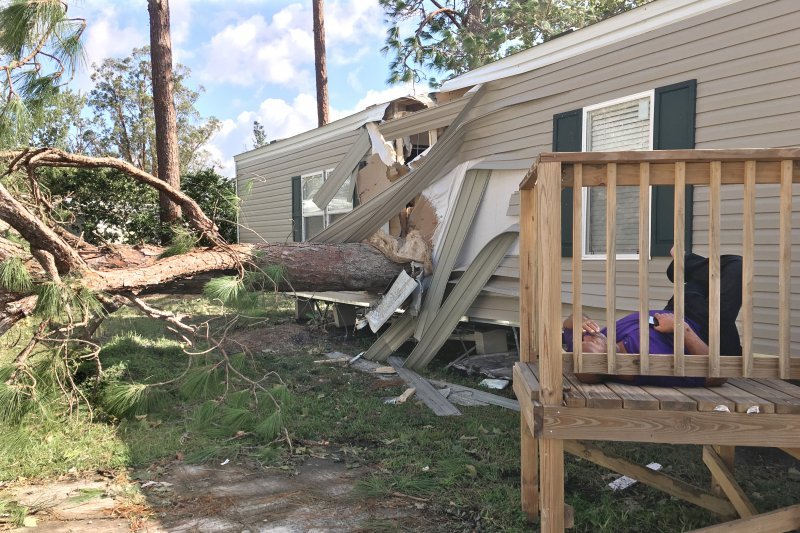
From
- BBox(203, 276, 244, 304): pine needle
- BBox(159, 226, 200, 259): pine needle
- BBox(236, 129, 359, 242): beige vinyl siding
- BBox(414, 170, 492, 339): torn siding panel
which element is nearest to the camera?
BBox(203, 276, 244, 304): pine needle

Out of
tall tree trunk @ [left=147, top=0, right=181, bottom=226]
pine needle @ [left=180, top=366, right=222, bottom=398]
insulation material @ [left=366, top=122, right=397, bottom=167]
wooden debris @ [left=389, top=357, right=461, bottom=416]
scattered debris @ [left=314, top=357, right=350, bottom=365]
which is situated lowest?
scattered debris @ [left=314, top=357, right=350, bottom=365]

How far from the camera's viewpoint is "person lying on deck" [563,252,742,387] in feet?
8.81

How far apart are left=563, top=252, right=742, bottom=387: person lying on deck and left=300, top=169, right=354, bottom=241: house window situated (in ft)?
21.2

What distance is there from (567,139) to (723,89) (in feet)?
4.81

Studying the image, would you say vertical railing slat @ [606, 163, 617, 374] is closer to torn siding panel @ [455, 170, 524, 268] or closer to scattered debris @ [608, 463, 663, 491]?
scattered debris @ [608, 463, 663, 491]

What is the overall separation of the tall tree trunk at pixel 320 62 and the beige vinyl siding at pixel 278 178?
406 cm

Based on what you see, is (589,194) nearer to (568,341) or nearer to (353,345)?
(568,341)

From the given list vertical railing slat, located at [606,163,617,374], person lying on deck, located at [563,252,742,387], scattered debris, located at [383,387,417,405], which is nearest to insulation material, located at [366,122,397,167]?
scattered debris, located at [383,387,417,405]

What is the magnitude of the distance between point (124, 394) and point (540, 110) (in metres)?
4.53

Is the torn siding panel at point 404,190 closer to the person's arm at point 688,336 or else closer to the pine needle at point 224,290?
the pine needle at point 224,290

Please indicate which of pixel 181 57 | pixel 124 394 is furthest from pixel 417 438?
pixel 181 57

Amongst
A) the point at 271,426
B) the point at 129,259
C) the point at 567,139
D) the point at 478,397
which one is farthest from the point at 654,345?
the point at 129,259

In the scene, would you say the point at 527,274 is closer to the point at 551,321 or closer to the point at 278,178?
the point at 551,321

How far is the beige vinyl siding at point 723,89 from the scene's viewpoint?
433 cm
